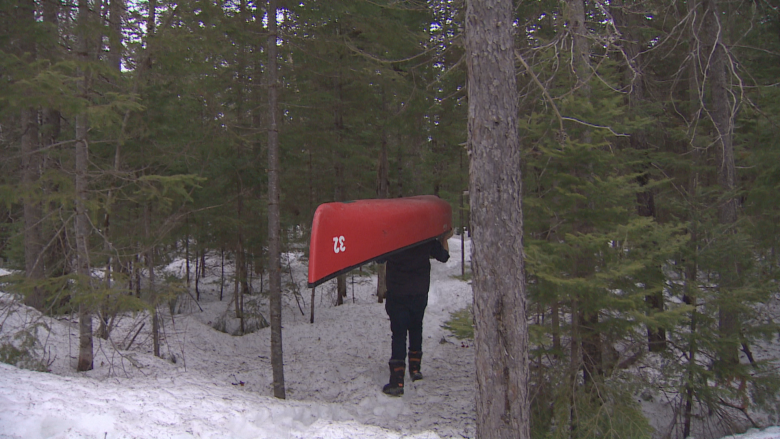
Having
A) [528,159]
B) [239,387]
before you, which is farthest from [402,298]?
[239,387]

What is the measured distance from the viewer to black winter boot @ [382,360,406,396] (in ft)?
23.5

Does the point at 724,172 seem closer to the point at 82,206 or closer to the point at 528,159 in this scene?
the point at 528,159

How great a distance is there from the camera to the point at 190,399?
17.3ft

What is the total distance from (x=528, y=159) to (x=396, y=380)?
4.00 meters

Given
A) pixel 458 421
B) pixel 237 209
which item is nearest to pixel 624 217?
pixel 458 421

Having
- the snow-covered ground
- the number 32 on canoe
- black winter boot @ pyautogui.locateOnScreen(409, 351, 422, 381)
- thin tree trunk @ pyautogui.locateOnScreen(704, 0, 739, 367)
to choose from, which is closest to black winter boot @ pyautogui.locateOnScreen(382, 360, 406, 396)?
the snow-covered ground

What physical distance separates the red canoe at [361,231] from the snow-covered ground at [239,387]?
179 centimetres

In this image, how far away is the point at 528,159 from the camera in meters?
5.91

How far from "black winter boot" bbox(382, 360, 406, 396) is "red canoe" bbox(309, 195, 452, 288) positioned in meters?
1.92

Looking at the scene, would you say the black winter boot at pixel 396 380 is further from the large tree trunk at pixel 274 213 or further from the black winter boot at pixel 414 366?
the large tree trunk at pixel 274 213

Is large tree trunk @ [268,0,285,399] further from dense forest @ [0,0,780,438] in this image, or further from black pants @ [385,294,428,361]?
black pants @ [385,294,428,361]

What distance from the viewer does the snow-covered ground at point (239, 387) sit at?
4314mm

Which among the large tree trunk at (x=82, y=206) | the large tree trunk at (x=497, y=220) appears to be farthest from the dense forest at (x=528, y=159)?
the large tree trunk at (x=497, y=220)

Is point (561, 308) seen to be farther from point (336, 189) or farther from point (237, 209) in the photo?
point (237, 209)
